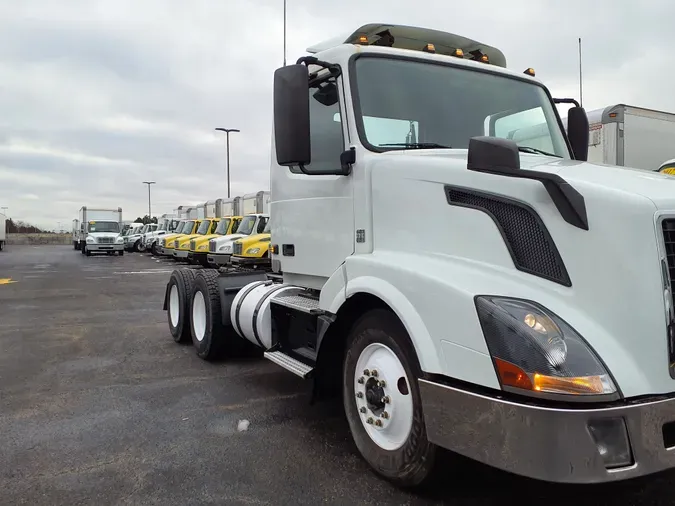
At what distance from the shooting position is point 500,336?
2447mm

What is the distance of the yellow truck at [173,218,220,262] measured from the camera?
24.7 m

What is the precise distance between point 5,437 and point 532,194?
12.9 feet

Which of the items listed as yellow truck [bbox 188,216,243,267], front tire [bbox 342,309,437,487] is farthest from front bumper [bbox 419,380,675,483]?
yellow truck [bbox 188,216,243,267]

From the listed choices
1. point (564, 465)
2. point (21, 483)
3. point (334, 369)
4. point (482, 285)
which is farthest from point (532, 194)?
point (21, 483)

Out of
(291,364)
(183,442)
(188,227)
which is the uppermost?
(188,227)

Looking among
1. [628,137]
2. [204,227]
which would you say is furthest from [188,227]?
[628,137]

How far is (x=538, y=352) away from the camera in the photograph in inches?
92.7

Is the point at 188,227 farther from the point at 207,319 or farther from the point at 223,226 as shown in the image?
the point at 207,319

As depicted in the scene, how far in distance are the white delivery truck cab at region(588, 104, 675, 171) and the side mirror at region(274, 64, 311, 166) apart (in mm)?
6634

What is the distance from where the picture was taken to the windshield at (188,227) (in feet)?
94.0

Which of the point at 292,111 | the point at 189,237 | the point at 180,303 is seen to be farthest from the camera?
the point at 189,237

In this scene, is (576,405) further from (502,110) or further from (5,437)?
(5,437)

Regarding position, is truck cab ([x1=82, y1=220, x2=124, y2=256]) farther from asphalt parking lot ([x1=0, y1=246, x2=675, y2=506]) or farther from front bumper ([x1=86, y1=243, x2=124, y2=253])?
asphalt parking lot ([x1=0, y1=246, x2=675, y2=506])

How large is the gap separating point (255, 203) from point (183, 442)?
66.2ft
